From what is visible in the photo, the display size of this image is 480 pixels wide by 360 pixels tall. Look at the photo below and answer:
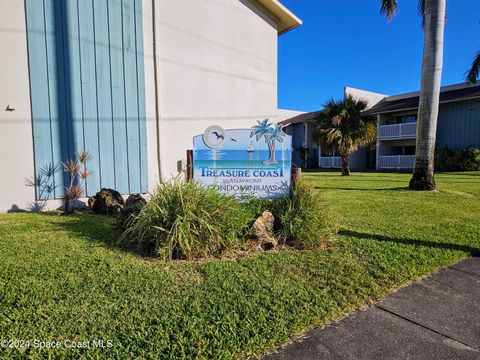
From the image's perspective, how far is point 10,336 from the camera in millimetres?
2330

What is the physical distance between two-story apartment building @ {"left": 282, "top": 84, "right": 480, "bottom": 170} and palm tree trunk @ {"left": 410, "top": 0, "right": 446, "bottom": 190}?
464 inches

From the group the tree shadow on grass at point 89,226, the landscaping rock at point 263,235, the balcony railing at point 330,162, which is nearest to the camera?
the landscaping rock at point 263,235

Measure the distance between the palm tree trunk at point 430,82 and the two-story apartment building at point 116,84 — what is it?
191 inches

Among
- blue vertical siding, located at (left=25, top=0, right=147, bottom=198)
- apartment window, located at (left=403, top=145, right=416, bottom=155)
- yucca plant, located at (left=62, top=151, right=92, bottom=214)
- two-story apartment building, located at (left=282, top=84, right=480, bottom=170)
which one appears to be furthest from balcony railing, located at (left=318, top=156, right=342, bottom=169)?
yucca plant, located at (left=62, top=151, right=92, bottom=214)

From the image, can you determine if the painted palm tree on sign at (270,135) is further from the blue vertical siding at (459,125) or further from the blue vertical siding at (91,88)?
the blue vertical siding at (459,125)

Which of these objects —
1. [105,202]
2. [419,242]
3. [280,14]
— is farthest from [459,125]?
[105,202]

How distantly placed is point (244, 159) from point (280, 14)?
8.22 metres

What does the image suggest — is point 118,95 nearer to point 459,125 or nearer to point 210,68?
point 210,68

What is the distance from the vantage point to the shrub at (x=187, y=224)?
406 centimetres

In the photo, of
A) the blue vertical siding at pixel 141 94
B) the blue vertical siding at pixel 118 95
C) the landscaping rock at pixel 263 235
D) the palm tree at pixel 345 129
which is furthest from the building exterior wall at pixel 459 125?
the landscaping rock at pixel 263 235

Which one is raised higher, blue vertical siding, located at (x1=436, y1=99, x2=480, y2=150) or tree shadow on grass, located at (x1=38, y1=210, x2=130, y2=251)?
blue vertical siding, located at (x1=436, y1=99, x2=480, y2=150)

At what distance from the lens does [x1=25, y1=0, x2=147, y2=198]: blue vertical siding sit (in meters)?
6.94

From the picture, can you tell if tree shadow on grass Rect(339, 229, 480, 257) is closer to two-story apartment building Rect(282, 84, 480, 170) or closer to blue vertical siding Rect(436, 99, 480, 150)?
two-story apartment building Rect(282, 84, 480, 170)

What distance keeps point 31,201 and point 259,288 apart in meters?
6.34
